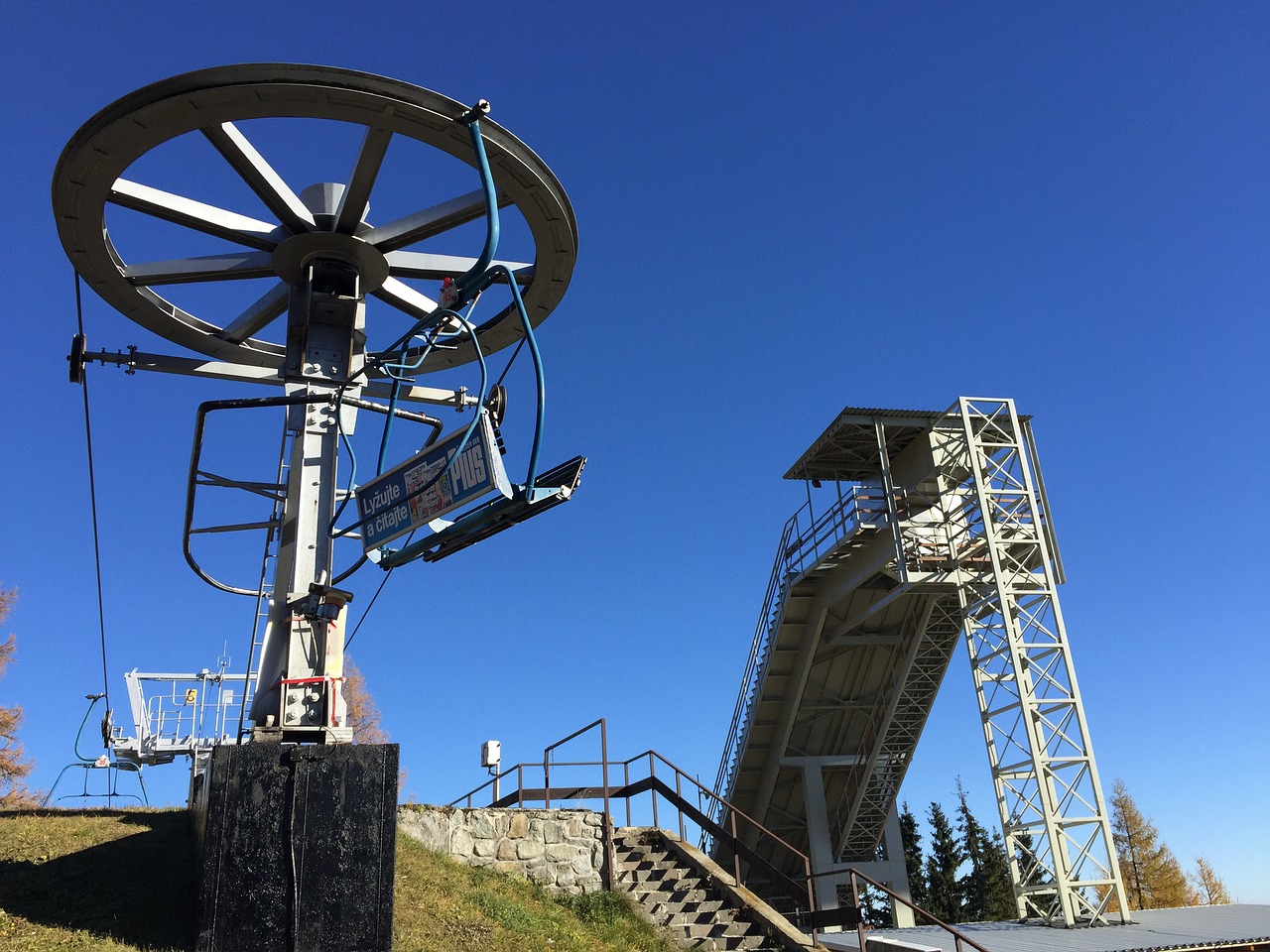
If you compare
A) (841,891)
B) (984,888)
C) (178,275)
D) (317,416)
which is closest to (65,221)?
(178,275)

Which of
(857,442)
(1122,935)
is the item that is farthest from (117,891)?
(857,442)

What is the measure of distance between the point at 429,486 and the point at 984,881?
37.8 meters

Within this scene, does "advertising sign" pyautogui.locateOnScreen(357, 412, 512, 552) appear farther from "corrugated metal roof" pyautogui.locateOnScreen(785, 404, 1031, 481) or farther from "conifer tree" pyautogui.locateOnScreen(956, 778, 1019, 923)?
"conifer tree" pyautogui.locateOnScreen(956, 778, 1019, 923)

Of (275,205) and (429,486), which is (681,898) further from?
(275,205)

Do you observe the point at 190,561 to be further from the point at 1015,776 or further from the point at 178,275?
the point at 1015,776

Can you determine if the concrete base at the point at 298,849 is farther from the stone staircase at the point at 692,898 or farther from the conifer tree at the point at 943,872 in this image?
the conifer tree at the point at 943,872

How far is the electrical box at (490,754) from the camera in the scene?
1562 cm

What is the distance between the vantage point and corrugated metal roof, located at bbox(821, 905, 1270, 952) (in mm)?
14656

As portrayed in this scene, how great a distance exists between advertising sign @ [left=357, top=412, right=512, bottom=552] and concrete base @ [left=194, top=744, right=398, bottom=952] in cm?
203

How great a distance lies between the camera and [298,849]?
8367 millimetres

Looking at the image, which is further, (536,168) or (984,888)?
(984,888)

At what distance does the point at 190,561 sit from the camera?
35.4ft

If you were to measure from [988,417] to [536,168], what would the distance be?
13.8m

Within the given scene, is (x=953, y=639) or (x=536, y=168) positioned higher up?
(x=536, y=168)
